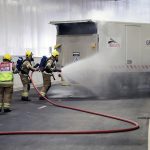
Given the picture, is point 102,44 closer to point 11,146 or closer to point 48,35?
point 11,146

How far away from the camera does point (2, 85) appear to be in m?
13.7

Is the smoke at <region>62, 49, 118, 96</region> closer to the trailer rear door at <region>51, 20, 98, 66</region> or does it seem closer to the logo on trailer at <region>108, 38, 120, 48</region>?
the trailer rear door at <region>51, 20, 98, 66</region>

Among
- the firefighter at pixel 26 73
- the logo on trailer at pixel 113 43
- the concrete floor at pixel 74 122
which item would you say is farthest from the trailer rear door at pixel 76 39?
the firefighter at pixel 26 73

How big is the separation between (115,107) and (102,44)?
4940mm

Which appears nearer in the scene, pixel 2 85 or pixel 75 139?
pixel 75 139

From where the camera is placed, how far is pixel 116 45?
19.4m

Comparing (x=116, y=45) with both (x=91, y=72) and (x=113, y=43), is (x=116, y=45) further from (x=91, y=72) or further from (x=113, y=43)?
(x=91, y=72)

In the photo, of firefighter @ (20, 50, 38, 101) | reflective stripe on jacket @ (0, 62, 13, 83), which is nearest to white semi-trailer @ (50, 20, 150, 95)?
firefighter @ (20, 50, 38, 101)

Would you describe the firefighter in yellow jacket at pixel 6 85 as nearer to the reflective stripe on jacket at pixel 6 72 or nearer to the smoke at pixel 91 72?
the reflective stripe on jacket at pixel 6 72

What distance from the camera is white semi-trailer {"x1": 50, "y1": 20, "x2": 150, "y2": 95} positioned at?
734 inches

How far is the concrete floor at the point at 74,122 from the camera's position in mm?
8641

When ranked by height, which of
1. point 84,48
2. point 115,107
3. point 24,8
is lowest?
point 115,107

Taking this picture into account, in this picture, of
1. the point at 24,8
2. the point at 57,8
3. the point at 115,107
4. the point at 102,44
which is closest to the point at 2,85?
the point at 115,107

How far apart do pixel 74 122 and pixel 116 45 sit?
853 cm
